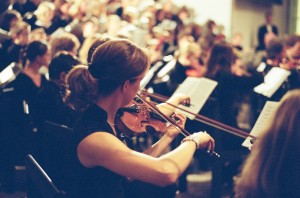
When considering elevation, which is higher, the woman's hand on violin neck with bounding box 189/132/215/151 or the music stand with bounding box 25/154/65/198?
the woman's hand on violin neck with bounding box 189/132/215/151

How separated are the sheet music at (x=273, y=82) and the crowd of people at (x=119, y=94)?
335 millimetres

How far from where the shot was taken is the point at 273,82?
392 centimetres

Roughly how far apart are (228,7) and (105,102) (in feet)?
30.2

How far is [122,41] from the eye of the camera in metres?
1.88

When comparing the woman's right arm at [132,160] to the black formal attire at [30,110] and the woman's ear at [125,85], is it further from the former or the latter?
the black formal attire at [30,110]

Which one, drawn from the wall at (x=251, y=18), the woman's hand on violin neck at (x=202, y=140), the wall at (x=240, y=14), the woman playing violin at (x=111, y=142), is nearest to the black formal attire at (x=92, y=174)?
the woman playing violin at (x=111, y=142)

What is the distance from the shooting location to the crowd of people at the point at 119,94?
164cm

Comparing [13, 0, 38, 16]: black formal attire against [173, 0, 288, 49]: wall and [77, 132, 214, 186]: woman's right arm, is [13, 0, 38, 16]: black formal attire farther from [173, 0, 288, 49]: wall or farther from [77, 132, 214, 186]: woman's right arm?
[173, 0, 288, 49]: wall

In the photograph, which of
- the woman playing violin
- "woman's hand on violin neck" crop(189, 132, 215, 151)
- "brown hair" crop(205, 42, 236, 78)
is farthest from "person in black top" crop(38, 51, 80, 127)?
"woman's hand on violin neck" crop(189, 132, 215, 151)

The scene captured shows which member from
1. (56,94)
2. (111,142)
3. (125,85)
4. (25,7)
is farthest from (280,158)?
(25,7)

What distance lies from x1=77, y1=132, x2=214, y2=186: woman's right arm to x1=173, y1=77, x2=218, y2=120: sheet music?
172cm

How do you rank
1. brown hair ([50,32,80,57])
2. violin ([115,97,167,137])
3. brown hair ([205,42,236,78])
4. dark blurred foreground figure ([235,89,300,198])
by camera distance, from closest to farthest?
1. dark blurred foreground figure ([235,89,300,198])
2. violin ([115,97,167,137])
3. brown hair ([50,32,80,57])
4. brown hair ([205,42,236,78])

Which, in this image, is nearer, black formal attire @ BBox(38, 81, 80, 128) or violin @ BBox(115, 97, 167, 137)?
violin @ BBox(115, 97, 167, 137)

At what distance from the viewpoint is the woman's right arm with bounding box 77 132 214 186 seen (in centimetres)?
165
